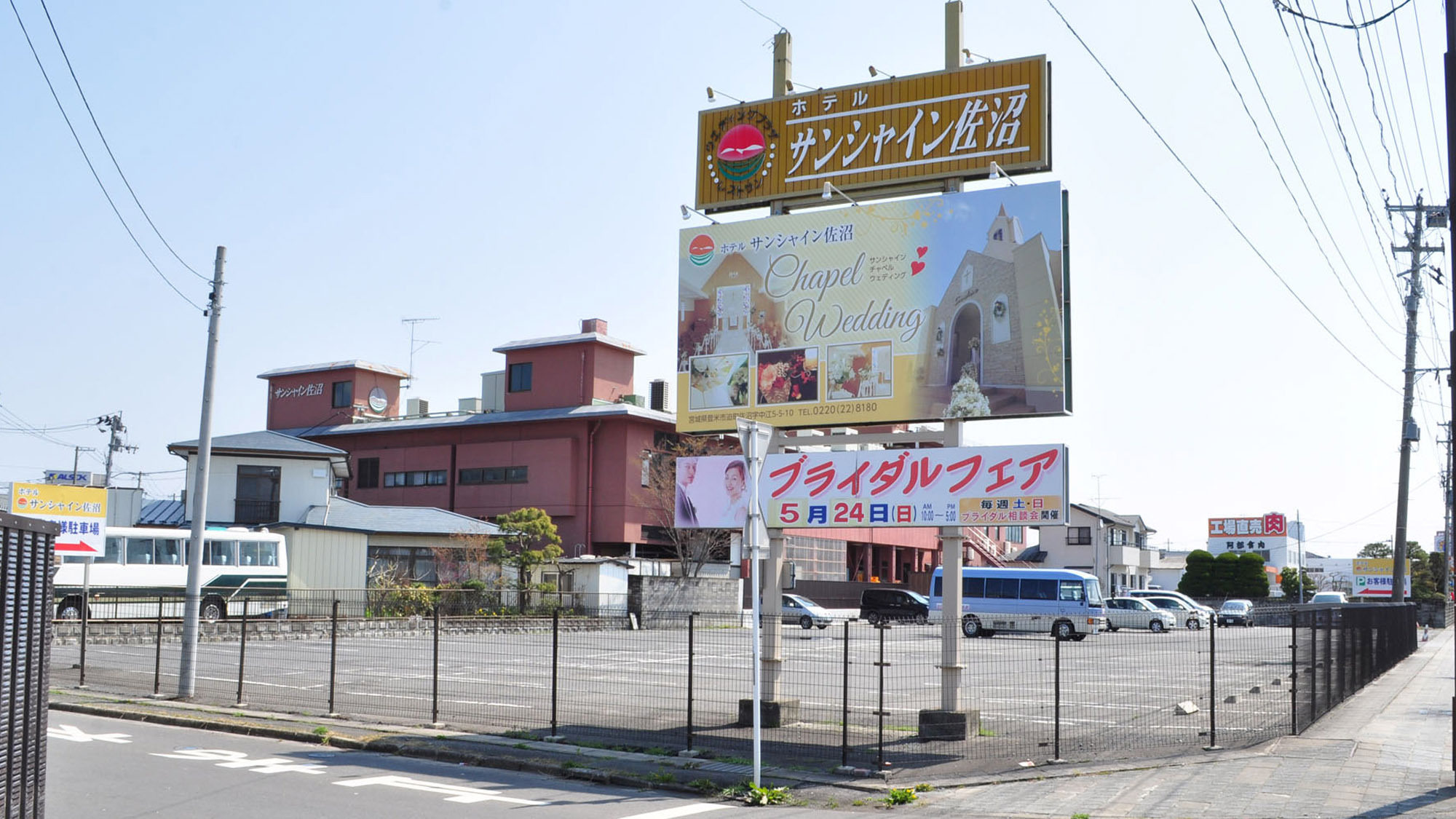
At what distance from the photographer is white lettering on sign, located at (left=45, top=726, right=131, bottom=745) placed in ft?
43.9

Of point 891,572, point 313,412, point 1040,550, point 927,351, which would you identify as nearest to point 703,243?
point 927,351

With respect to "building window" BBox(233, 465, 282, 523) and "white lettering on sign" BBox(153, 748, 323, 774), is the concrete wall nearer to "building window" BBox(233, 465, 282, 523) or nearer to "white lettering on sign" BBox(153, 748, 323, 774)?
"building window" BBox(233, 465, 282, 523)

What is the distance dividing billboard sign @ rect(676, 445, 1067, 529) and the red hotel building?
30.2 meters

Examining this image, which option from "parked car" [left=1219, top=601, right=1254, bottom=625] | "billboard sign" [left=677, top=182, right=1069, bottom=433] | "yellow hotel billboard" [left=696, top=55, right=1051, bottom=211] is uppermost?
"yellow hotel billboard" [left=696, top=55, right=1051, bottom=211]

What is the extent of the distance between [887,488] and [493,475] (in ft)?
128

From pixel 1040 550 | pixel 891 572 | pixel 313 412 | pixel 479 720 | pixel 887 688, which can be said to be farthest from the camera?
pixel 1040 550

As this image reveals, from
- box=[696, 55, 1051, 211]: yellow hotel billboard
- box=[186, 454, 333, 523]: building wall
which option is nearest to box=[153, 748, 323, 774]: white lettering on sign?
box=[696, 55, 1051, 211]: yellow hotel billboard

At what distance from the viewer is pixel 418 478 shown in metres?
53.5

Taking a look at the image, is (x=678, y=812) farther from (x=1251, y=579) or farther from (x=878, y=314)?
(x=1251, y=579)

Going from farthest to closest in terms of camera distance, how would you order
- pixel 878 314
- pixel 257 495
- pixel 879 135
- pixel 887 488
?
1. pixel 257 495
2. pixel 879 135
3. pixel 878 314
4. pixel 887 488

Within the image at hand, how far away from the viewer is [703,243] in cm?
1658

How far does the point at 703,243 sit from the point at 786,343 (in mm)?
1967

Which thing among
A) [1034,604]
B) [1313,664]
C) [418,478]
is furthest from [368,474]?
[1313,664]

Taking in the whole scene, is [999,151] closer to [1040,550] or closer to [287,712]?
[287,712]
